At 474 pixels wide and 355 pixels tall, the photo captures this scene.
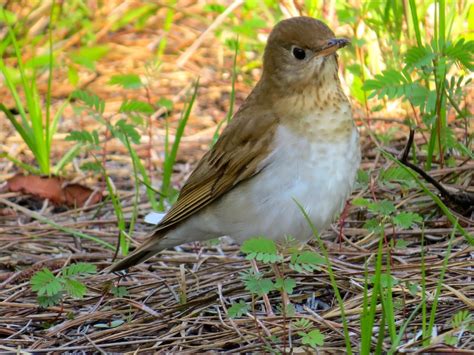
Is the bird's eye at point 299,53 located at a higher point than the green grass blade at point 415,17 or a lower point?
lower

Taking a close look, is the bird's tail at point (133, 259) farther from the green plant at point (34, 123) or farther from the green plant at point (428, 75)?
the green plant at point (34, 123)

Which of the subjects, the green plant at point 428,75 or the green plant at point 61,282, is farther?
the green plant at point 428,75

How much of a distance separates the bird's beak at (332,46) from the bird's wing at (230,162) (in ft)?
1.07

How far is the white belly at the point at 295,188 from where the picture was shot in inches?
150

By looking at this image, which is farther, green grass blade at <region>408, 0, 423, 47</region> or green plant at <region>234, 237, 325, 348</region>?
green grass blade at <region>408, 0, 423, 47</region>

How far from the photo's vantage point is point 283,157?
3.88m

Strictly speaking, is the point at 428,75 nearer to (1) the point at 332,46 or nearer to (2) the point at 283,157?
(1) the point at 332,46

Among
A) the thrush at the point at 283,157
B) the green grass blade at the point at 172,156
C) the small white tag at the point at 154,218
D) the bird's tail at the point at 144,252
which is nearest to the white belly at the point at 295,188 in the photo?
the thrush at the point at 283,157

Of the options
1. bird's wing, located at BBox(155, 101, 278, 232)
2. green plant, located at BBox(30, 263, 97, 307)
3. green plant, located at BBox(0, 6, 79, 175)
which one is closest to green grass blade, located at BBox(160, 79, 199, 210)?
bird's wing, located at BBox(155, 101, 278, 232)

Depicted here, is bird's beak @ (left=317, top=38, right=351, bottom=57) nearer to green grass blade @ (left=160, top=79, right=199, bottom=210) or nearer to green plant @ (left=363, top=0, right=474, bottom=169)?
green plant @ (left=363, top=0, right=474, bottom=169)

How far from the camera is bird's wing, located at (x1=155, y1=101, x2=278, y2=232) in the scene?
13.1ft

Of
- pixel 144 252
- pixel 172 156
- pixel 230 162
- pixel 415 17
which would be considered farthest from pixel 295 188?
pixel 172 156

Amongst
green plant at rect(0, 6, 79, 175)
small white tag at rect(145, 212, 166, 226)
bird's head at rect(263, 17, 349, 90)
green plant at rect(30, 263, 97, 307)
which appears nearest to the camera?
green plant at rect(30, 263, 97, 307)

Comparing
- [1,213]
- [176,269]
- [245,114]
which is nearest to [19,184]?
[1,213]
